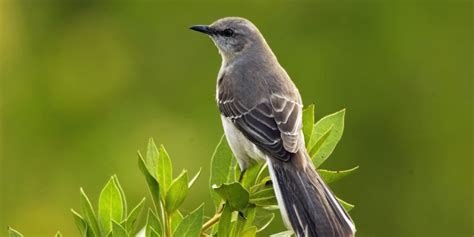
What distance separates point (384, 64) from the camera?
10914mm

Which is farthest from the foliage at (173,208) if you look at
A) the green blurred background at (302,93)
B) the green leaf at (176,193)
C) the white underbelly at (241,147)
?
the green blurred background at (302,93)

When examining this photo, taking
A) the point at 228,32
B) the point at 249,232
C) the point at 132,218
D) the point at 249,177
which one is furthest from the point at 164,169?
the point at 228,32

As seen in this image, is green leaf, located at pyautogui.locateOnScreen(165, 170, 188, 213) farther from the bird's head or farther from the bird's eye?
the bird's eye

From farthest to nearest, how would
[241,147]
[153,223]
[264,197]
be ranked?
1. [241,147]
2. [264,197]
3. [153,223]

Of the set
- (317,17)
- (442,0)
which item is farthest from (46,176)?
(442,0)

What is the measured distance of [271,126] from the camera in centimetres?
549

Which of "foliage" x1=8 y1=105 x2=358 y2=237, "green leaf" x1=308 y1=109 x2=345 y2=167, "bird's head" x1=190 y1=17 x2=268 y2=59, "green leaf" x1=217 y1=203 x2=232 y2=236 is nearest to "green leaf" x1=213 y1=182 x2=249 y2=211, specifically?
"foliage" x1=8 y1=105 x2=358 y2=237

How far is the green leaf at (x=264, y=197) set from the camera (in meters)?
4.32

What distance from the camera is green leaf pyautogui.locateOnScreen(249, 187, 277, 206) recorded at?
432cm

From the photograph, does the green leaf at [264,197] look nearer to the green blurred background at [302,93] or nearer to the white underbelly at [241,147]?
the white underbelly at [241,147]

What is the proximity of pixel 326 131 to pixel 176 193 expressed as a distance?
1020 millimetres

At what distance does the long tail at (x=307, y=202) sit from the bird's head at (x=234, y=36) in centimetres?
198

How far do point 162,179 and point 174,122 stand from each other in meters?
6.26

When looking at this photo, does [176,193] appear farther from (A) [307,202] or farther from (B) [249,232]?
(A) [307,202]
